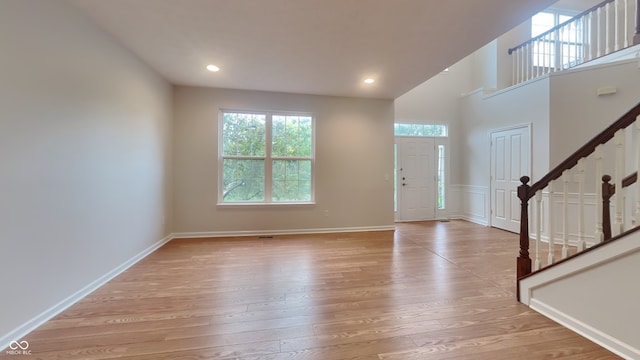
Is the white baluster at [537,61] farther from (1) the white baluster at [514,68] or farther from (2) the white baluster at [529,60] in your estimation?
(1) the white baluster at [514,68]

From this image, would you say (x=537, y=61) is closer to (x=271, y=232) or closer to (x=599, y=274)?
(x=599, y=274)

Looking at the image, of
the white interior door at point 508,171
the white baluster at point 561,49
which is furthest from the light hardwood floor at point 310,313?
the white baluster at point 561,49

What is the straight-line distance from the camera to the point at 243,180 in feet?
14.8

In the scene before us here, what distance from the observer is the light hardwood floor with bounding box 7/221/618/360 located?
1592 mm

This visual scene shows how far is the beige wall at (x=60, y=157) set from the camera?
1.66m

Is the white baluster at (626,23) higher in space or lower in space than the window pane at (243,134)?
higher

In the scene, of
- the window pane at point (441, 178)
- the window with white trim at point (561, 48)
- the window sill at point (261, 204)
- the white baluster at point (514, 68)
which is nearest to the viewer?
the window sill at point (261, 204)

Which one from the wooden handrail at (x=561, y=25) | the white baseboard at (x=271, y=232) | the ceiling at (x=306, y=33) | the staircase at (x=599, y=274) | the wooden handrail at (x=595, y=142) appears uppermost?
the wooden handrail at (x=561, y=25)

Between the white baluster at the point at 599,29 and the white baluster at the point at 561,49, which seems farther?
the white baluster at the point at 561,49

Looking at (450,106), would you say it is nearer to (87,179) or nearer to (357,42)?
(357,42)

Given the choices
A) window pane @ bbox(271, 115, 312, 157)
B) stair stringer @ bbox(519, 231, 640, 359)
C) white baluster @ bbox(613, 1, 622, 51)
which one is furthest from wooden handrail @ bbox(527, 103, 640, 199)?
white baluster @ bbox(613, 1, 622, 51)

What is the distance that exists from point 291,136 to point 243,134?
83cm

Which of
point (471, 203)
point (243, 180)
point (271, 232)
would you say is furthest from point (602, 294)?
point (471, 203)

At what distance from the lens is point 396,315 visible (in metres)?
1.97
